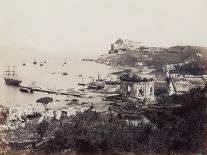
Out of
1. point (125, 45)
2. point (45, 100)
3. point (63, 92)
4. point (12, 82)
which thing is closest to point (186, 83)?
point (125, 45)

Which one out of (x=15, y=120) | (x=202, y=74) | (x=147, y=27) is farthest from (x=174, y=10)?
(x=15, y=120)

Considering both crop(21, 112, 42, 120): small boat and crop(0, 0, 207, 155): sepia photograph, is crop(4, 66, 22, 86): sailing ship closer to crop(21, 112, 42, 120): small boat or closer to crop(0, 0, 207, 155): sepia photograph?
crop(0, 0, 207, 155): sepia photograph

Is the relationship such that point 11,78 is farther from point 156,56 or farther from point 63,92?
point 156,56

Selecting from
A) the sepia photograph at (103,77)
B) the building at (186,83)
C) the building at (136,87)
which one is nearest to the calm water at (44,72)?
the sepia photograph at (103,77)

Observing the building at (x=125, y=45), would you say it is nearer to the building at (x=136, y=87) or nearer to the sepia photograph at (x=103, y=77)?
the sepia photograph at (x=103, y=77)

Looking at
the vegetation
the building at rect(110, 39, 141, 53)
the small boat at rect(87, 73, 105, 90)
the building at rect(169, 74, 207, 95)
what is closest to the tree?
the vegetation

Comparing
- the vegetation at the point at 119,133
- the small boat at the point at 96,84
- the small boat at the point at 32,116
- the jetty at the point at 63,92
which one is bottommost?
the vegetation at the point at 119,133

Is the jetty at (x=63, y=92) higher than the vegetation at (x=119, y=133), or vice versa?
the jetty at (x=63, y=92)

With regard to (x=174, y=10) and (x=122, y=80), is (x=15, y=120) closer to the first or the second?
(x=122, y=80)
